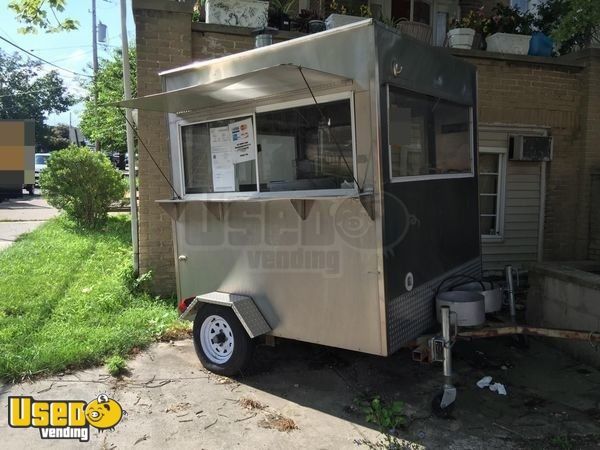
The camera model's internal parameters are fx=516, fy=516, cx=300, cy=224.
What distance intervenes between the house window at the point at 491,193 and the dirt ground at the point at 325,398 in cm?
256

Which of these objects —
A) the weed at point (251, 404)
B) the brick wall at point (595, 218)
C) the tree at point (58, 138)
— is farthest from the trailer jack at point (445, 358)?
the tree at point (58, 138)

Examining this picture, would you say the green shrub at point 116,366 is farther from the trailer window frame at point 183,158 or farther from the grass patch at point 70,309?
the trailer window frame at point 183,158

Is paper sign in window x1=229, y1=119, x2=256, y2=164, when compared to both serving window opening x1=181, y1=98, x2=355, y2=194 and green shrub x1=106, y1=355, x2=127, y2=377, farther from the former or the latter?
green shrub x1=106, y1=355, x2=127, y2=377

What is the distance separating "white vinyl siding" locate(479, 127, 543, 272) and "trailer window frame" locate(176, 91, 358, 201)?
4.22 metres

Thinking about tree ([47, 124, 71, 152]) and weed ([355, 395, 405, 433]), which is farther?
tree ([47, 124, 71, 152])

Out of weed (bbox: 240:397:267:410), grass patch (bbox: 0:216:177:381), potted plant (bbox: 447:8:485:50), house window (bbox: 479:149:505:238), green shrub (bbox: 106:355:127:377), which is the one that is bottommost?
weed (bbox: 240:397:267:410)

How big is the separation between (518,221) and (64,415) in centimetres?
613

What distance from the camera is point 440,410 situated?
11.6 feet

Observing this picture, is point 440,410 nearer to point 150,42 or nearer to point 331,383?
point 331,383

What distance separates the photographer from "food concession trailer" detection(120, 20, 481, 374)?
3465 mm

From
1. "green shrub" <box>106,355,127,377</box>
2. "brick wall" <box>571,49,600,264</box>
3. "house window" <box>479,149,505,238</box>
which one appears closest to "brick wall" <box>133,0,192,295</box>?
"green shrub" <box>106,355,127,377</box>

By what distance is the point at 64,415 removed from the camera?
3680 millimetres

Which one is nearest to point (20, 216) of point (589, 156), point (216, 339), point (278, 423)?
point (216, 339)

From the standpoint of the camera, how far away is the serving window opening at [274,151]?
3.63 m
